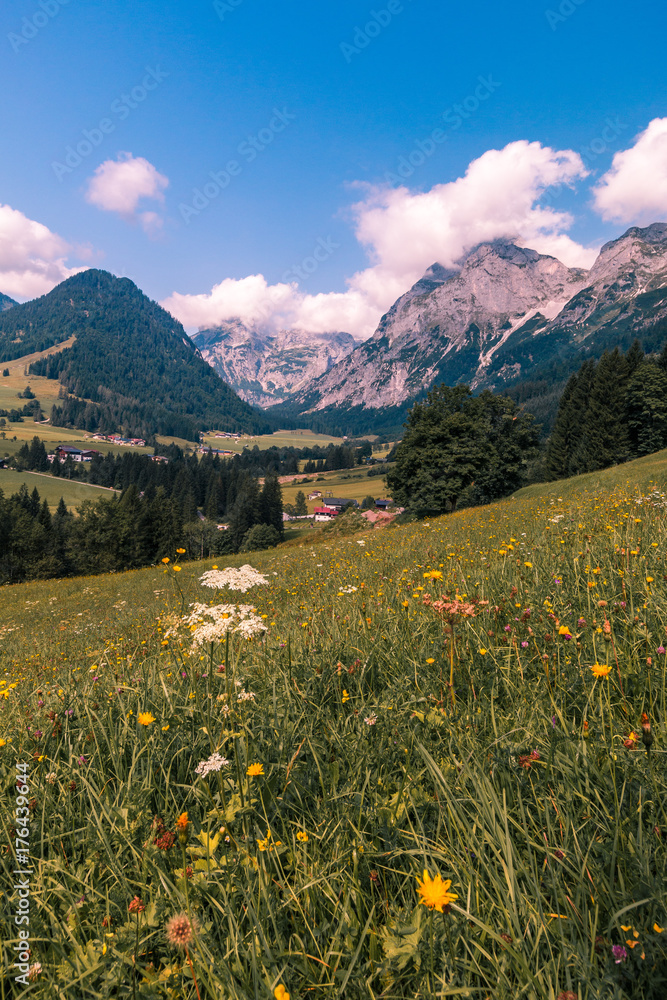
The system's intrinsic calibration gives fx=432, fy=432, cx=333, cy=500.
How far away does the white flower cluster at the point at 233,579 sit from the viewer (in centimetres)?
368

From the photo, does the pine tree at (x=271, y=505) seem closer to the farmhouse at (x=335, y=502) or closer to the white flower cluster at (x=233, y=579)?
the farmhouse at (x=335, y=502)

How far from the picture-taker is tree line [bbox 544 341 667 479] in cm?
5912

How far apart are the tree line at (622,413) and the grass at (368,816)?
2752 inches

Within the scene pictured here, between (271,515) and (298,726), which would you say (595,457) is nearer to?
(298,726)

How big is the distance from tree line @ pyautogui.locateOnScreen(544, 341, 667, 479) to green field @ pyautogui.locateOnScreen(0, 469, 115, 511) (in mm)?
132662

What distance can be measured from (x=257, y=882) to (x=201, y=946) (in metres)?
0.37

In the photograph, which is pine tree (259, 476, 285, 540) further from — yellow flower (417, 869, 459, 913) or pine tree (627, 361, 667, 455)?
yellow flower (417, 869, 459, 913)

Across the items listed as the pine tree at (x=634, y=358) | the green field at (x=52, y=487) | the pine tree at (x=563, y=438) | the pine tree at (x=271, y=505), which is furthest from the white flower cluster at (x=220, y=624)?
the green field at (x=52, y=487)

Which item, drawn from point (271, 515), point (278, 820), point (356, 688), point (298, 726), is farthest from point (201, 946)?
point (271, 515)

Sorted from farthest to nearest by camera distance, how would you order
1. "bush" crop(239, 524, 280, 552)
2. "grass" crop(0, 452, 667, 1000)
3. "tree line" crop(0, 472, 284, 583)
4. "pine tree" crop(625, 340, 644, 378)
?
"bush" crop(239, 524, 280, 552)
"tree line" crop(0, 472, 284, 583)
"pine tree" crop(625, 340, 644, 378)
"grass" crop(0, 452, 667, 1000)

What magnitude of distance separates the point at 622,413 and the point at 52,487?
170 m

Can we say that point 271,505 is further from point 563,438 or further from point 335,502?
point 563,438

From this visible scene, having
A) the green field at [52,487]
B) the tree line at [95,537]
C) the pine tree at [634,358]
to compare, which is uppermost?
the pine tree at [634,358]

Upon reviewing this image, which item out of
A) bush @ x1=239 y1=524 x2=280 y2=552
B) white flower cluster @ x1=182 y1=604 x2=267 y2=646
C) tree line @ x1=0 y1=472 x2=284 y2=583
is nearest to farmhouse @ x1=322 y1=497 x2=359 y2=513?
tree line @ x1=0 y1=472 x2=284 y2=583
